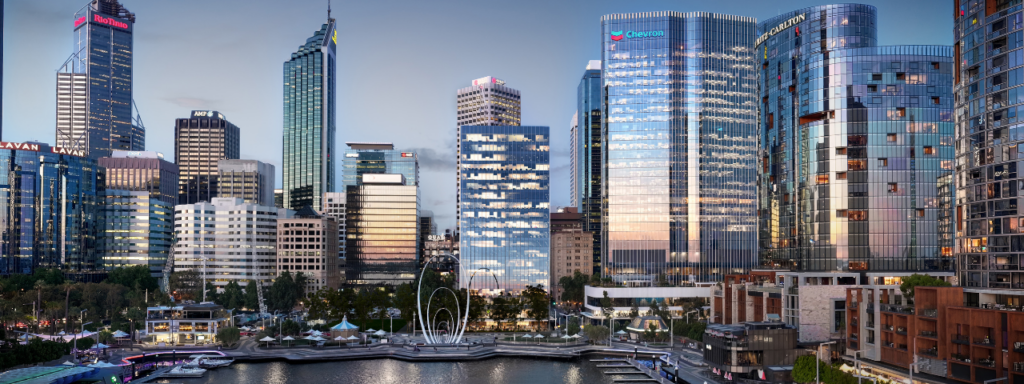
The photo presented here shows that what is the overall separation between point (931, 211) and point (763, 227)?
31.6 m

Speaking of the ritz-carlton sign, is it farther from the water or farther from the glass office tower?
the water

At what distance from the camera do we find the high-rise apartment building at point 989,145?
89.8m

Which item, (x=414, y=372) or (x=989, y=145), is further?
(x=414, y=372)

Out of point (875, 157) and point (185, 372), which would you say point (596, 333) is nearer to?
point (875, 157)

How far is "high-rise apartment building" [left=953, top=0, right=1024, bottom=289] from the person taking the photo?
89812 mm

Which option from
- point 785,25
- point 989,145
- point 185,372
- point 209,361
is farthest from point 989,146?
point 209,361

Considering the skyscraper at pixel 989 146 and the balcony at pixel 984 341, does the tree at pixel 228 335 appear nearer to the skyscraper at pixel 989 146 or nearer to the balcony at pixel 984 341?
the skyscraper at pixel 989 146

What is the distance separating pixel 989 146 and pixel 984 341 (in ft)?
79.5

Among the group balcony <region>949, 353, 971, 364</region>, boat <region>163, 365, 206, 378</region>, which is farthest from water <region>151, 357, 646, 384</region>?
balcony <region>949, 353, 971, 364</region>

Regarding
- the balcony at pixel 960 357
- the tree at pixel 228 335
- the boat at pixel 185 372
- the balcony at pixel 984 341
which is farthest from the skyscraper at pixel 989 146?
the tree at pixel 228 335

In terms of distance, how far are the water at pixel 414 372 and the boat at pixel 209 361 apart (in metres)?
1.84

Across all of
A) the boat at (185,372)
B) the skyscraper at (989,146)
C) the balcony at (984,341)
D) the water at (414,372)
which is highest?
the skyscraper at (989,146)

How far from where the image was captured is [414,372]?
127 metres

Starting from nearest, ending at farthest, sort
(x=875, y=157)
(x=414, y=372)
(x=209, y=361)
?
(x=414, y=372) < (x=209, y=361) < (x=875, y=157)
